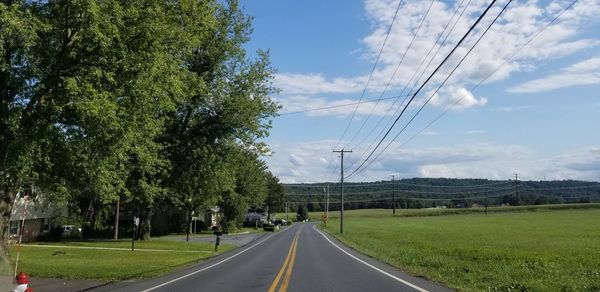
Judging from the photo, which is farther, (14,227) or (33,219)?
A: (33,219)

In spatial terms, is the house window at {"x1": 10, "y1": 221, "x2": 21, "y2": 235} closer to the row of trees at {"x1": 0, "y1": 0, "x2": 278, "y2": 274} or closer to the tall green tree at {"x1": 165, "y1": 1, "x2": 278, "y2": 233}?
the tall green tree at {"x1": 165, "y1": 1, "x2": 278, "y2": 233}

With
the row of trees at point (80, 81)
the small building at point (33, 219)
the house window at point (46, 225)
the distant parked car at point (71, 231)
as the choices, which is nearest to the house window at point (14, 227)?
the small building at point (33, 219)

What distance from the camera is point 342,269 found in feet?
66.2

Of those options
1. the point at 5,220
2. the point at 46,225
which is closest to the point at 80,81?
the point at 5,220

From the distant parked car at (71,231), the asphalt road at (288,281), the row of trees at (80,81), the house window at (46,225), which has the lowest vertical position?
the asphalt road at (288,281)

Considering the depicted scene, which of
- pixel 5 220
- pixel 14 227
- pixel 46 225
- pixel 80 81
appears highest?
pixel 80 81

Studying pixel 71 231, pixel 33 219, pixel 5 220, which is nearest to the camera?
pixel 5 220

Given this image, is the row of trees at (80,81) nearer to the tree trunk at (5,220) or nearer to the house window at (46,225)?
the tree trunk at (5,220)

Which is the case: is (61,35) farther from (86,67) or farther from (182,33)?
(182,33)

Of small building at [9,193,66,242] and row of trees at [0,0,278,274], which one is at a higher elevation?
row of trees at [0,0,278,274]

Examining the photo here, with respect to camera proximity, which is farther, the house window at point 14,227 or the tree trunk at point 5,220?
the house window at point 14,227

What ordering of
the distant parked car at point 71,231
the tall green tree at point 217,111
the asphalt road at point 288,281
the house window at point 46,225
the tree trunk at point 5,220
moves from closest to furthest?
the asphalt road at point 288,281 → the tree trunk at point 5,220 → the tall green tree at point 217,111 → the house window at point 46,225 → the distant parked car at point 71,231

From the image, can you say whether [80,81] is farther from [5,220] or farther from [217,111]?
[217,111]

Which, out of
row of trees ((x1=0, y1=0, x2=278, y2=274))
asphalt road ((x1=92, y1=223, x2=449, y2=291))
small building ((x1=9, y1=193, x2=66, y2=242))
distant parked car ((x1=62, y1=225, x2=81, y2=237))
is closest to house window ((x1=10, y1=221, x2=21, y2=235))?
small building ((x1=9, y1=193, x2=66, y2=242))
